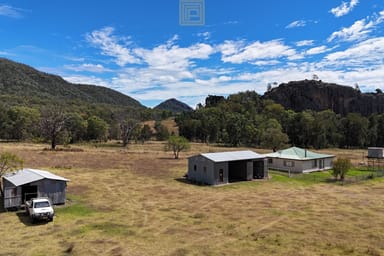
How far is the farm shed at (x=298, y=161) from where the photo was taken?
4566 cm

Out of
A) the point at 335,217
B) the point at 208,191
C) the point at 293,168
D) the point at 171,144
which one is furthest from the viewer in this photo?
the point at 171,144

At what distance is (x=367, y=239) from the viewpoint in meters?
18.5

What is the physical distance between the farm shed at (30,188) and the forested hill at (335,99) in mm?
152625

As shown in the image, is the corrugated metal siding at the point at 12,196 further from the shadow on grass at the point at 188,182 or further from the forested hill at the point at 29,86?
the forested hill at the point at 29,86

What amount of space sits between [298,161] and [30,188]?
111 feet

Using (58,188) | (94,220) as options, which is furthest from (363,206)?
(58,188)

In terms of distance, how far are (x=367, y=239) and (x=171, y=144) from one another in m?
44.4

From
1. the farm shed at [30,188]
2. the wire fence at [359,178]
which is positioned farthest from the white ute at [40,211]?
the wire fence at [359,178]

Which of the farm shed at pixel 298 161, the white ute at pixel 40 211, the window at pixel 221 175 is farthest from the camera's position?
the farm shed at pixel 298 161

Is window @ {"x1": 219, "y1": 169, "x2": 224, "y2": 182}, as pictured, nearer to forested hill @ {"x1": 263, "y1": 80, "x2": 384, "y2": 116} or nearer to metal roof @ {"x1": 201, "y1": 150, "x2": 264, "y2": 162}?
metal roof @ {"x1": 201, "y1": 150, "x2": 264, "y2": 162}

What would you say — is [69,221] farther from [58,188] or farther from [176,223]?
[176,223]

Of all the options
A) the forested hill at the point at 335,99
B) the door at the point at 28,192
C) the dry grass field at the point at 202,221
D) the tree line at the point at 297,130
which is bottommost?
the dry grass field at the point at 202,221

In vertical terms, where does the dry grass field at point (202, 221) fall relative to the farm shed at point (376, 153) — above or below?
below

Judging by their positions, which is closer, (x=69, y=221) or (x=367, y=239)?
(x=367, y=239)
